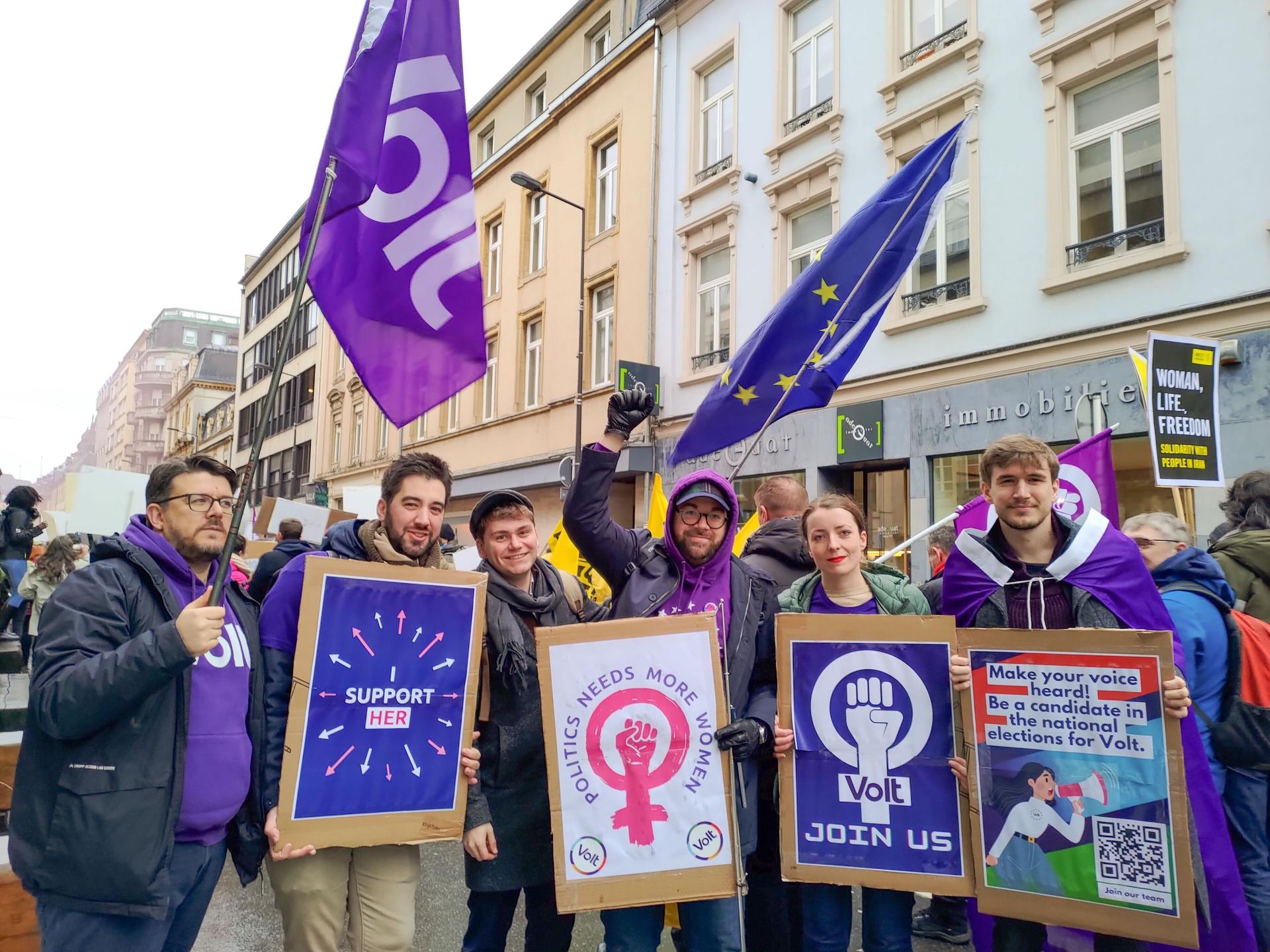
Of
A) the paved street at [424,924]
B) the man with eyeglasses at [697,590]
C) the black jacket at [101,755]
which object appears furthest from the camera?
the paved street at [424,924]

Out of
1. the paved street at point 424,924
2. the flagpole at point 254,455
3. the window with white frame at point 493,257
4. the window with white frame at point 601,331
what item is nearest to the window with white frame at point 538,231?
the window with white frame at point 493,257

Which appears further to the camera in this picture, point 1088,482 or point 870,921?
point 1088,482

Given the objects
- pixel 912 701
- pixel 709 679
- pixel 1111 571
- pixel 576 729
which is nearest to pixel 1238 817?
pixel 1111 571

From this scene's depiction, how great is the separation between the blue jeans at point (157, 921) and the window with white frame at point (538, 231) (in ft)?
61.0

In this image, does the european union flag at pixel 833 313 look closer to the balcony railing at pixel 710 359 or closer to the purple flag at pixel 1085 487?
the purple flag at pixel 1085 487

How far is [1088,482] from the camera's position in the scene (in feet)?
16.6

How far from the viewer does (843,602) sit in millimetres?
3131

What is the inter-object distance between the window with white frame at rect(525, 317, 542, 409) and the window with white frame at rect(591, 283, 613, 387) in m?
2.05

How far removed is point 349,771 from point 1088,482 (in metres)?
4.36

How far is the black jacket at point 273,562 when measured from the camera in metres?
3.21

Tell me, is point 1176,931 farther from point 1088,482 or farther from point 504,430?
point 504,430

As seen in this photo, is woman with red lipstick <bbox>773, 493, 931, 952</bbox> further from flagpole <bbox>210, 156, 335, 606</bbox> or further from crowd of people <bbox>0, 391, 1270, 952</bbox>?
flagpole <bbox>210, 156, 335, 606</bbox>

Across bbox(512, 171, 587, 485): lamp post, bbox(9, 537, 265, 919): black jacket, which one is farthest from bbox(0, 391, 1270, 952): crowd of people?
bbox(512, 171, 587, 485): lamp post

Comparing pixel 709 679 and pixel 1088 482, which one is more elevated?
pixel 1088 482
